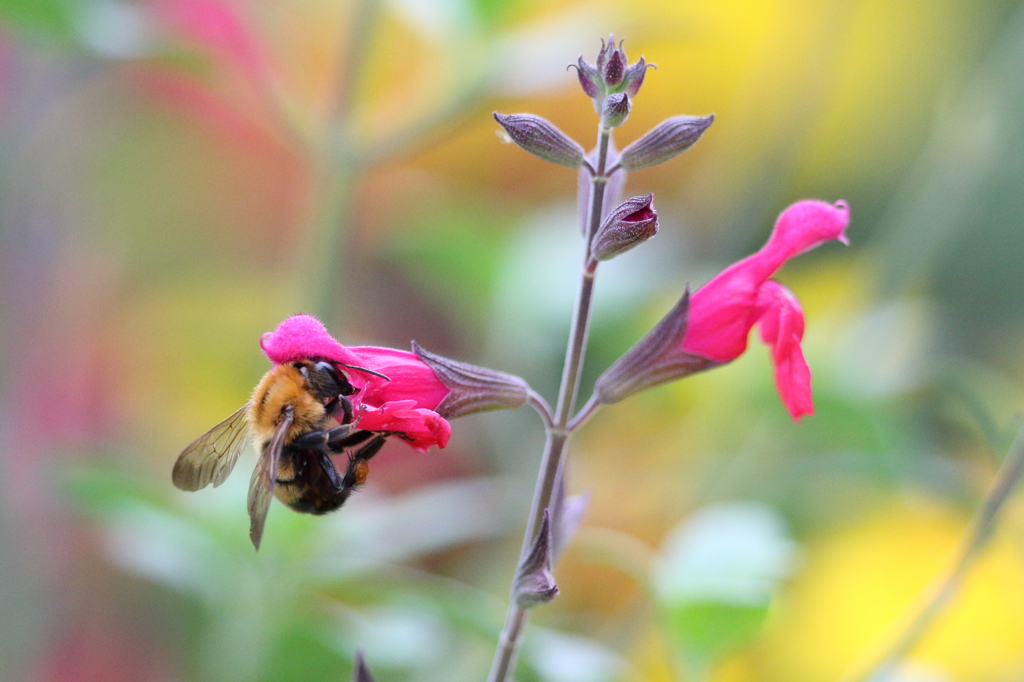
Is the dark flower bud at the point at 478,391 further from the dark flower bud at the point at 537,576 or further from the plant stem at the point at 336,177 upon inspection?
the plant stem at the point at 336,177

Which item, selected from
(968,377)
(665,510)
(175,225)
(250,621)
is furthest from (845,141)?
(250,621)

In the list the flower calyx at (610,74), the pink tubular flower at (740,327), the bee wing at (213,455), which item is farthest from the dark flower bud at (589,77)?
the bee wing at (213,455)

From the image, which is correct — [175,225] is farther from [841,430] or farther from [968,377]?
[968,377]

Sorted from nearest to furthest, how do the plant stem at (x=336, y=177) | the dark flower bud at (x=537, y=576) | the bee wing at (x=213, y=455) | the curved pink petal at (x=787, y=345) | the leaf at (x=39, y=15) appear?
the dark flower bud at (x=537, y=576) → the curved pink petal at (x=787, y=345) → the bee wing at (x=213, y=455) → the leaf at (x=39, y=15) → the plant stem at (x=336, y=177)

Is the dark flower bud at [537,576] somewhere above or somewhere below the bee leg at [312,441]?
above

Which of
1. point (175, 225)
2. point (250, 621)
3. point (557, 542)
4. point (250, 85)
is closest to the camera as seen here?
point (557, 542)

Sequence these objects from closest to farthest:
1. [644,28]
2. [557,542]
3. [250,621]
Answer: [557,542] → [250,621] → [644,28]
